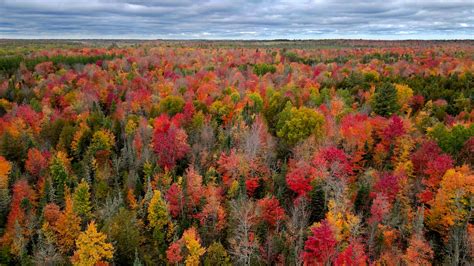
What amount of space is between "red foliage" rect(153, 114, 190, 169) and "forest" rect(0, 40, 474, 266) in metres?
0.26

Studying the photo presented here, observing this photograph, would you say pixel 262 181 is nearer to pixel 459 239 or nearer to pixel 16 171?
pixel 459 239

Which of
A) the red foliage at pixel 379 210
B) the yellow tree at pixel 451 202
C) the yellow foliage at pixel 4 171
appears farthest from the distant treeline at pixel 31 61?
the yellow tree at pixel 451 202

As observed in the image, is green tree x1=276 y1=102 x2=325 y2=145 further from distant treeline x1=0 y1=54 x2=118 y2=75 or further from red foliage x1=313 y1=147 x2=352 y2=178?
distant treeline x1=0 y1=54 x2=118 y2=75

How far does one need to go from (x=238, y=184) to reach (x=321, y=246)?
1768cm

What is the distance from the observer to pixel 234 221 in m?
53.6

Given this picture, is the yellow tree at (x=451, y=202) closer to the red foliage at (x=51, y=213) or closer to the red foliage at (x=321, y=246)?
the red foliage at (x=321, y=246)

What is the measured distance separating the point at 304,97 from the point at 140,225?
6372cm

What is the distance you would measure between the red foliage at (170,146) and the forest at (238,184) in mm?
261

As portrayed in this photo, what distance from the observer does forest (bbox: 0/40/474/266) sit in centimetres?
4909

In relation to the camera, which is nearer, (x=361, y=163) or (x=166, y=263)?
(x=166, y=263)

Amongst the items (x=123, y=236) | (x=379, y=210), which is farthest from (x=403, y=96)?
(x=123, y=236)

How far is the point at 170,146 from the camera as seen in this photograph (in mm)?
72938

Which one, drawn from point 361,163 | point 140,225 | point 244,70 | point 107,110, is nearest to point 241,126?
point 361,163

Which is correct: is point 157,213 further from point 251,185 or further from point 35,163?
point 35,163
